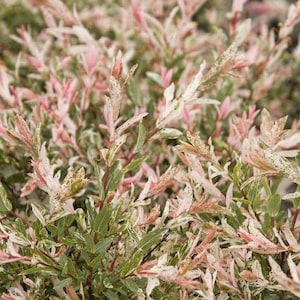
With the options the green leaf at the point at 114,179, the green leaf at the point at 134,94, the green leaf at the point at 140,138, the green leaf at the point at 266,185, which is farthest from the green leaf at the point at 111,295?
the green leaf at the point at 134,94

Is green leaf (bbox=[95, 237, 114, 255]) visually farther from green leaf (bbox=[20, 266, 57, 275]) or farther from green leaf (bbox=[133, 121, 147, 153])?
green leaf (bbox=[133, 121, 147, 153])

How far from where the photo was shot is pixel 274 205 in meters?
1.59

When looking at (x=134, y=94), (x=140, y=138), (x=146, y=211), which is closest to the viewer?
(x=140, y=138)

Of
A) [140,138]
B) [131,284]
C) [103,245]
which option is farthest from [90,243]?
[140,138]

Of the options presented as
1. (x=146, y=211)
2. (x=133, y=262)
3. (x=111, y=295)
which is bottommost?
(x=146, y=211)

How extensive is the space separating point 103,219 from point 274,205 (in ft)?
1.52

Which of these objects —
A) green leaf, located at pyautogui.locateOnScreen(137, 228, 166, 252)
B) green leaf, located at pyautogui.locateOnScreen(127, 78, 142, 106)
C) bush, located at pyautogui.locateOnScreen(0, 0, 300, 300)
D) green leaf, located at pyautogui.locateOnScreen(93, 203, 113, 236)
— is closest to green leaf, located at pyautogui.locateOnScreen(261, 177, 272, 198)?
bush, located at pyautogui.locateOnScreen(0, 0, 300, 300)

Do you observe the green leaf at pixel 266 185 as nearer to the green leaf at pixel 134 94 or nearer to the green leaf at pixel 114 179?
the green leaf at pixel 114 179

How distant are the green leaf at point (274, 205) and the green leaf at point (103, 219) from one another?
436 mm

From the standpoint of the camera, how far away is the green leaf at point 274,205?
158 centimetres

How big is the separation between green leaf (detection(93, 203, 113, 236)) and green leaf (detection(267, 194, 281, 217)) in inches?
17.2

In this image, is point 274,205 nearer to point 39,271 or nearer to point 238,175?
point 238,175

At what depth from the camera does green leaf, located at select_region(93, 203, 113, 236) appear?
1462 mm

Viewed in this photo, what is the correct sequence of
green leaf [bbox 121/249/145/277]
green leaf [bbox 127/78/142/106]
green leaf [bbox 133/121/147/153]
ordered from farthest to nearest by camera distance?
green leaf [bbox 127/78/142/106] → green leaf [bbox 133/121/147/153] → green leaf [bbox 121/249/145/277]
